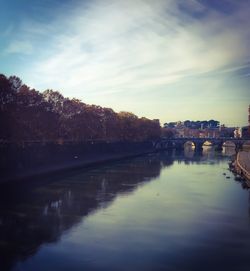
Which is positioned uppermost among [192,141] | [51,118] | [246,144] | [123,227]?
[51,118]

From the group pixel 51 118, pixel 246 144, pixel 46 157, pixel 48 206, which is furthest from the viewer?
pixel 246 144

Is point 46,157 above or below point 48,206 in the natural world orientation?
above

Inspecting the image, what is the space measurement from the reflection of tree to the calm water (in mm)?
64

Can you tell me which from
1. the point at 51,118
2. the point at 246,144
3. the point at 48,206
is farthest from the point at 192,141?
the point at 48,206

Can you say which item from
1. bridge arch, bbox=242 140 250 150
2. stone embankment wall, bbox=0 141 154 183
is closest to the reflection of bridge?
bridge arch, bbox=242 140 250 150

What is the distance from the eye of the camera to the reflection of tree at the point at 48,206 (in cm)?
2469

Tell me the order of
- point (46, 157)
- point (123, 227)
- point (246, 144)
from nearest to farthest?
point (123, 227) < point (46, 157) < point (246, 144)

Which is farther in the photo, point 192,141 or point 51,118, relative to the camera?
point 192,141

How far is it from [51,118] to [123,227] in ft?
129

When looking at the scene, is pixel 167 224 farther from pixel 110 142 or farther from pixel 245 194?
pixel 110 142

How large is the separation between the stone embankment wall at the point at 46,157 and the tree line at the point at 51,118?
1604 millimetres

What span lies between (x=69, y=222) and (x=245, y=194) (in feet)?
74.5

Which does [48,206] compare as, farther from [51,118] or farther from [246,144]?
[246,144]

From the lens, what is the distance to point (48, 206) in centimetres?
3628
